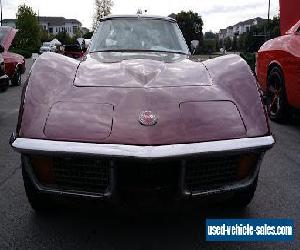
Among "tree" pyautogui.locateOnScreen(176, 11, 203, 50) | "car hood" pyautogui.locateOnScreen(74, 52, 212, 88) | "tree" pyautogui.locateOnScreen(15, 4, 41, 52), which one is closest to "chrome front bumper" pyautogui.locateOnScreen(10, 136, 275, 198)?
"car hood" pyautogui.locateOnScreen(74, 52, 212, 88)

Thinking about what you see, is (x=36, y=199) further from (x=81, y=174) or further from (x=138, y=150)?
(x=138, y=150)

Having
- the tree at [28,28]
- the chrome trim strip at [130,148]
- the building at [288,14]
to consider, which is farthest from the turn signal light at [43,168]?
the tree at [28,28]

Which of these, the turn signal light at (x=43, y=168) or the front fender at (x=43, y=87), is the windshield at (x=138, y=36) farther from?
the turn signal light at (x=43, y=168)

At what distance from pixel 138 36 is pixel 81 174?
222 centimetres

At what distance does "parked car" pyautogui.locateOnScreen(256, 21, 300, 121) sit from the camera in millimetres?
5445

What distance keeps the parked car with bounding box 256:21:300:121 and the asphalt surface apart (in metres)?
2.07

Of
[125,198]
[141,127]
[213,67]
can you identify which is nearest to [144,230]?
[125,198]

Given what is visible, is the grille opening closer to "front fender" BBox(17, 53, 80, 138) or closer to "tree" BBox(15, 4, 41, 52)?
"front fender" BBox(17, 53, 80, 138)

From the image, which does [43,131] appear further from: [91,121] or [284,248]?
[284,248]

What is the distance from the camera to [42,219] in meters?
2.92

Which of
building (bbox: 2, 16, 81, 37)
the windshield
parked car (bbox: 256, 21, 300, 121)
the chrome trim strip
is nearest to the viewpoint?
A: the chrome trim strip

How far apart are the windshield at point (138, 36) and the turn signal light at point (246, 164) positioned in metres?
1.89

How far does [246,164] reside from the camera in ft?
8.54

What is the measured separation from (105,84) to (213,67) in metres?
0.87
